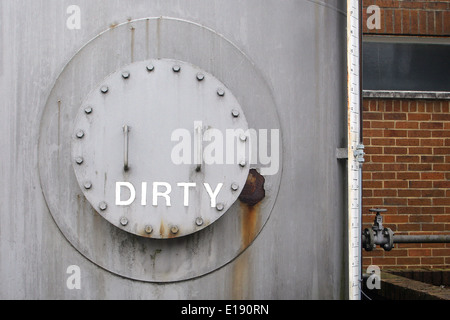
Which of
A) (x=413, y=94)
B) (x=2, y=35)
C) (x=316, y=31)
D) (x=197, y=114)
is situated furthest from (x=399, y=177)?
(x=2, y=35)

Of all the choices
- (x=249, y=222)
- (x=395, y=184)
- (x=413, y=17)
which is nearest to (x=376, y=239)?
(x=249, y=222)

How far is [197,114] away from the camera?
7.24 ft

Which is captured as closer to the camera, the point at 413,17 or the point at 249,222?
the point at 249,222

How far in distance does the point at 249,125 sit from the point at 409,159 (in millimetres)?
2885

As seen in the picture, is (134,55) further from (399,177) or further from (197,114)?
(399,177)

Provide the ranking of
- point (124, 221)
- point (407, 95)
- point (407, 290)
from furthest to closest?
point (407, 95)
point (407, 290)
point (124, 221)

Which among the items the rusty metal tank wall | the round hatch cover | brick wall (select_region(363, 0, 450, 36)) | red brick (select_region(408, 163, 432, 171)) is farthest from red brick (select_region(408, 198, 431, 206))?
the round hatch cover

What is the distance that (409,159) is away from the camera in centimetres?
487

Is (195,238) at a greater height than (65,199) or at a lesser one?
lesser

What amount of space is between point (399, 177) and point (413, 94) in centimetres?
66

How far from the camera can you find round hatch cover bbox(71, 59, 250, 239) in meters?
Result: 2.15

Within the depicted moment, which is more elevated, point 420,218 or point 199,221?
point 199,221

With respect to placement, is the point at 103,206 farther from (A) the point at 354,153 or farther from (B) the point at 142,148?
(A) the point at 354,153

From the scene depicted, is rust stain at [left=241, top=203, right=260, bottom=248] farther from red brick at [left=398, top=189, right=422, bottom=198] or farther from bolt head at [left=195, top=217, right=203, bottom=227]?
red brick at [left=398, top=189, right=422, bottom=198]
